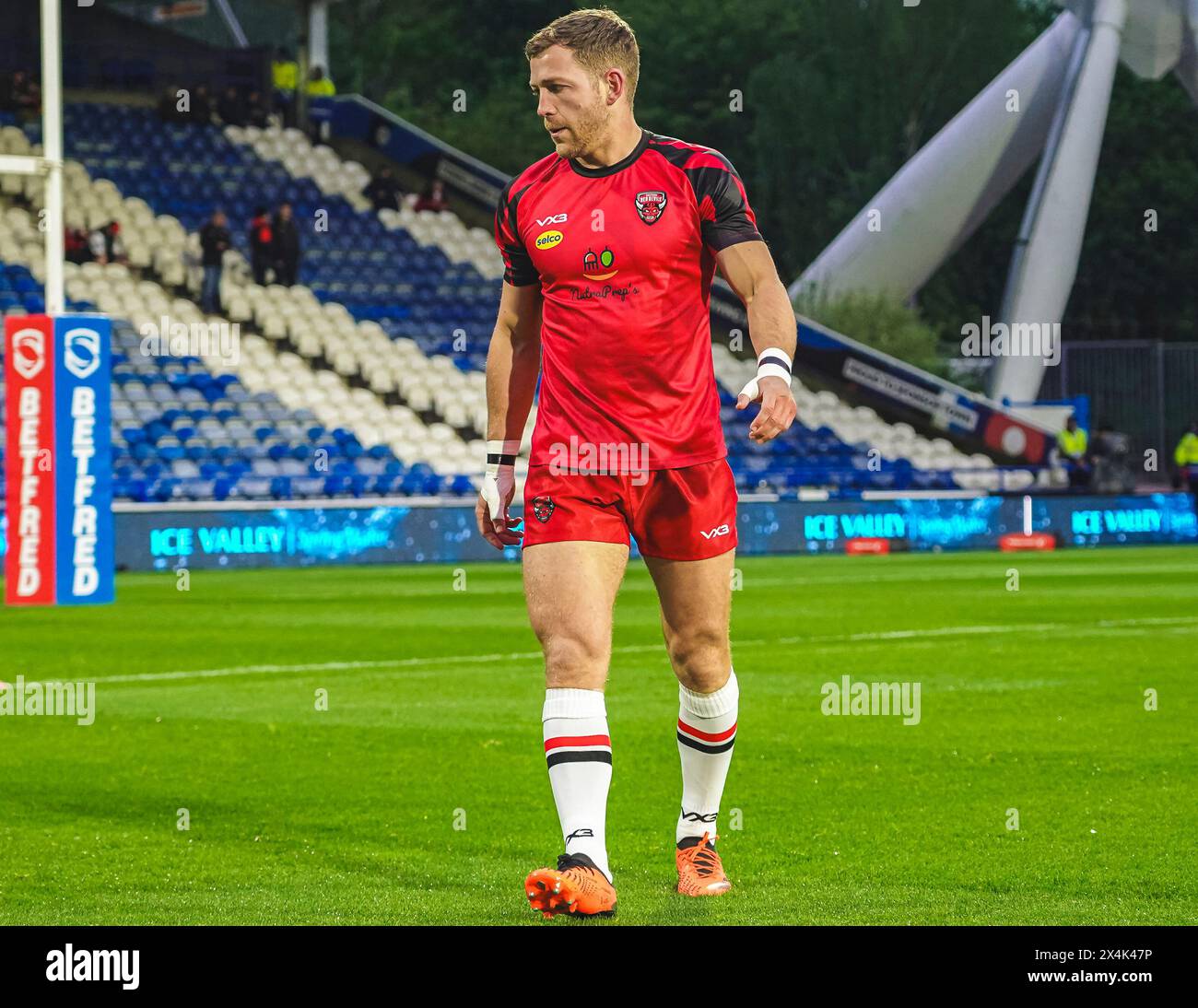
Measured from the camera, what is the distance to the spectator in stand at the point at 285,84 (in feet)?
125

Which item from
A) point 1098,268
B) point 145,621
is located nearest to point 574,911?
point 145,621

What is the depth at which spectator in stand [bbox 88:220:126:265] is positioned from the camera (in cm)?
3091

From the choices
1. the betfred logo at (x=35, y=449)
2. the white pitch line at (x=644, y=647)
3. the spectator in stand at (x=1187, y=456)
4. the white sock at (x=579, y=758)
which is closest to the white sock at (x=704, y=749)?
the white sock at (x=579, y=758)

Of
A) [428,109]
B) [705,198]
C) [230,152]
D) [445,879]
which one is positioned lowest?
[445,879]

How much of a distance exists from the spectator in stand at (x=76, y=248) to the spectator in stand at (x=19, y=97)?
12.3 ft

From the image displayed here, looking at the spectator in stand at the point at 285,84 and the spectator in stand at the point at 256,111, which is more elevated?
the spectator in stand at the point at 285,84

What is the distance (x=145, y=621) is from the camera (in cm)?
1725

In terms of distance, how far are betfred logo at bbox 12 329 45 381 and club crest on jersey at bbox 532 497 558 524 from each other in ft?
31.0

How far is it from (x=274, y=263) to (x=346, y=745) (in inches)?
934

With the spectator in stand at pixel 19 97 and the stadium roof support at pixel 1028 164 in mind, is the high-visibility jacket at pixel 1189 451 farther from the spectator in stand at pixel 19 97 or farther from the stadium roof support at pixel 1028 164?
the spectator in stand at pixel 19 97

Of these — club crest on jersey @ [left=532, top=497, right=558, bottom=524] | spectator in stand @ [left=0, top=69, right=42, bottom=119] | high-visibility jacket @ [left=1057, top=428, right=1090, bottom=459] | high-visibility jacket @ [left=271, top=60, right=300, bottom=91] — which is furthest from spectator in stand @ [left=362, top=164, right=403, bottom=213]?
club crest on jersey @ [left=532, top=497, right=558, bottom=524]

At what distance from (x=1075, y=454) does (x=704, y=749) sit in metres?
29.6
